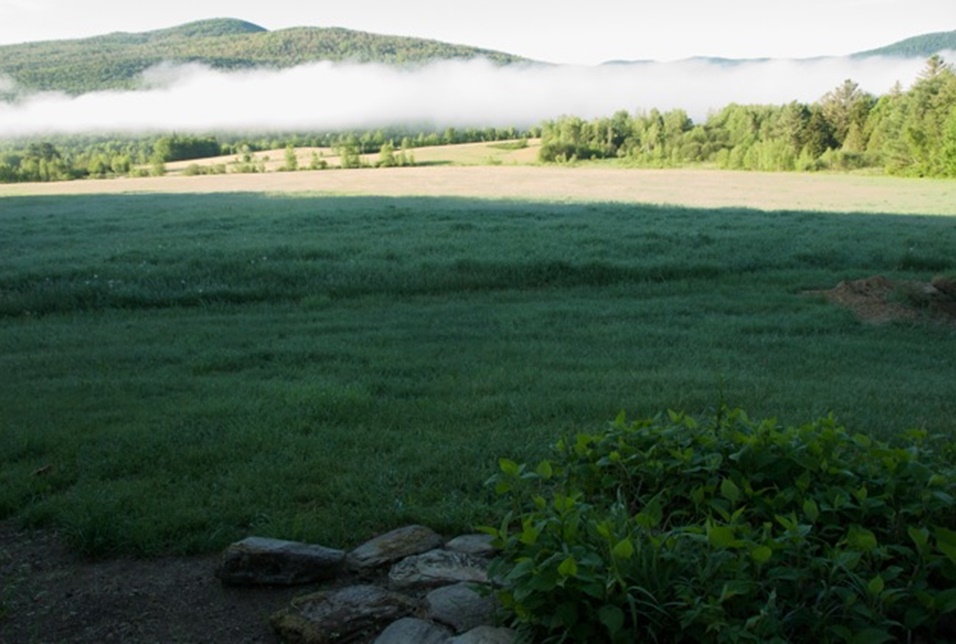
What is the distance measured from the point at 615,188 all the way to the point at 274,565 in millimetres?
37886

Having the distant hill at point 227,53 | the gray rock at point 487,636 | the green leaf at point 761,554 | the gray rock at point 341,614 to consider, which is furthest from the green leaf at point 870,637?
the distant hill at point 227,53

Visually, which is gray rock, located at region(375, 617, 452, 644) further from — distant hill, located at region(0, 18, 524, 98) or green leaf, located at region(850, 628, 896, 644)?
distant hill, located at region(0, 18, 524, 98)

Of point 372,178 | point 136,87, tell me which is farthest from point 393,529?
point 136,87

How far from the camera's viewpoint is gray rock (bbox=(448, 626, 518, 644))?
124 inches

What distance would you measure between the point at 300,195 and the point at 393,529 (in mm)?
34121

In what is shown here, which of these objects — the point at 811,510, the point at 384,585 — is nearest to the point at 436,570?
the point at 384,585

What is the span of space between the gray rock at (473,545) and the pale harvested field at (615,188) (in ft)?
89.9

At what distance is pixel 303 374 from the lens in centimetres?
791

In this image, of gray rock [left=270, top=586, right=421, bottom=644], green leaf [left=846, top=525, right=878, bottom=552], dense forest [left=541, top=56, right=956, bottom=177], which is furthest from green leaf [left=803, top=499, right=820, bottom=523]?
dense forest [left=541, top=56, right=956, bottom=177]

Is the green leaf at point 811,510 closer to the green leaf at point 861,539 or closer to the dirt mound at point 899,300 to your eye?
the green leaf at point 861,539

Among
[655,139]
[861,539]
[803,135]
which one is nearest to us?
[861,539]

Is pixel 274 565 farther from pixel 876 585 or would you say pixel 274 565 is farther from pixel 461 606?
pixel 876 585

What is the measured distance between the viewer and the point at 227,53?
14575 cm

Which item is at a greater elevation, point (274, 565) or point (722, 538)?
point (722, 538)
